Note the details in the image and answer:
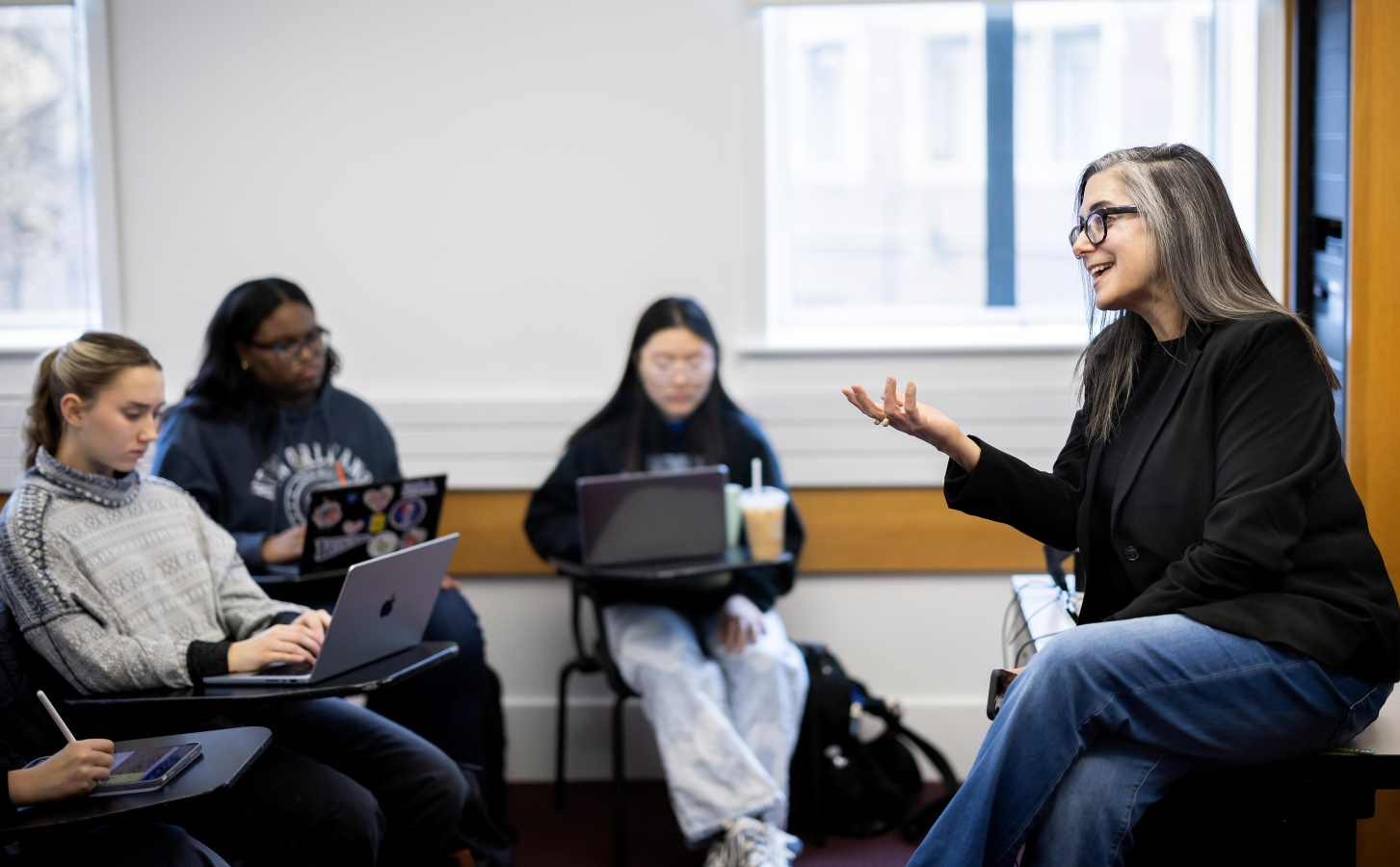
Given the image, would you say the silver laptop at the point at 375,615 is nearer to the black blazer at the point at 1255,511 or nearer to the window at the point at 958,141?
the black blazer at the point at 1255,511

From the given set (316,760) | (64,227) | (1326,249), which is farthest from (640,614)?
(64,227)

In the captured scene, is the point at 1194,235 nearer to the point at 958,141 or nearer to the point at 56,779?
the point at 958,141

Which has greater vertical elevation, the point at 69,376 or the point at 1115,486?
the point at 69,376

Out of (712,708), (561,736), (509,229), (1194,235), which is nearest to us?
(1194,235)

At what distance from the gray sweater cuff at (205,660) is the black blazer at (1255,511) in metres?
1.45

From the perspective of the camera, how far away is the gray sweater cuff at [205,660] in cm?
191

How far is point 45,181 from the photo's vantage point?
3.34 meters

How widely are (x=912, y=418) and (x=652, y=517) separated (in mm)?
980

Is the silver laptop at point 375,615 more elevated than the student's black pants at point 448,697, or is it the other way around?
the silver laptop at point 375,615

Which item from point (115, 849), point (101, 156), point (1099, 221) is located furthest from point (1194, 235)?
point (101, 156)

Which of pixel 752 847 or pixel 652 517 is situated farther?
pixel 652 517

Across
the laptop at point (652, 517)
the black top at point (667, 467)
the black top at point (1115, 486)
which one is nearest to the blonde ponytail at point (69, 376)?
the laptop at point (652, 517)

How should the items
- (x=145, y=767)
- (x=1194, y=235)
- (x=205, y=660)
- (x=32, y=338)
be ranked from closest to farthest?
(x=145, y=767) → (x=1194, y=235) → (x=205, y=660) → (x=32, y=338)

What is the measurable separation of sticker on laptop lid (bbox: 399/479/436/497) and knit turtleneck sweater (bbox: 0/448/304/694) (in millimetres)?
354
